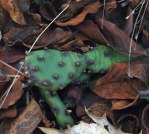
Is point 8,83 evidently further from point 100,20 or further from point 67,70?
point 100,20

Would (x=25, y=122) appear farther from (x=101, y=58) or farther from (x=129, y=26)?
(x=129, y=26)

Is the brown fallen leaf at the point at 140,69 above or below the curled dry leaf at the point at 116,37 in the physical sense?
below

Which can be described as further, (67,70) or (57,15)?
(57,15)

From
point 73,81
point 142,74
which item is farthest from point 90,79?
point 142,74

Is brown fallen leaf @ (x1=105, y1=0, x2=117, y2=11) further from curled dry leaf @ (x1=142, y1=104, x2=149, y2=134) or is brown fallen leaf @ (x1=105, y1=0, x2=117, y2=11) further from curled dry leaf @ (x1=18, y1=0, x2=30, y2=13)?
curled dry leaf @ (x1=142, y1=104, x2=149, y2=134)

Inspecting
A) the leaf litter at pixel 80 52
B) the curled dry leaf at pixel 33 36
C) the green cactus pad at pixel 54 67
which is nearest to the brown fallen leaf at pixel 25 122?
the leaf litter at pixel 80 52

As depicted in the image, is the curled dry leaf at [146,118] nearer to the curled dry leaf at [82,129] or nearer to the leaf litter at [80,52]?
the leaf litter at [80,52]

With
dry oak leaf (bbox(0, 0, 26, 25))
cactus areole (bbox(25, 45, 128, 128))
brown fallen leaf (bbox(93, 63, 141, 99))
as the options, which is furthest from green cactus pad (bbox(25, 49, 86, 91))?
dry oak leaf (bbox(0, 0, 26, 25))
